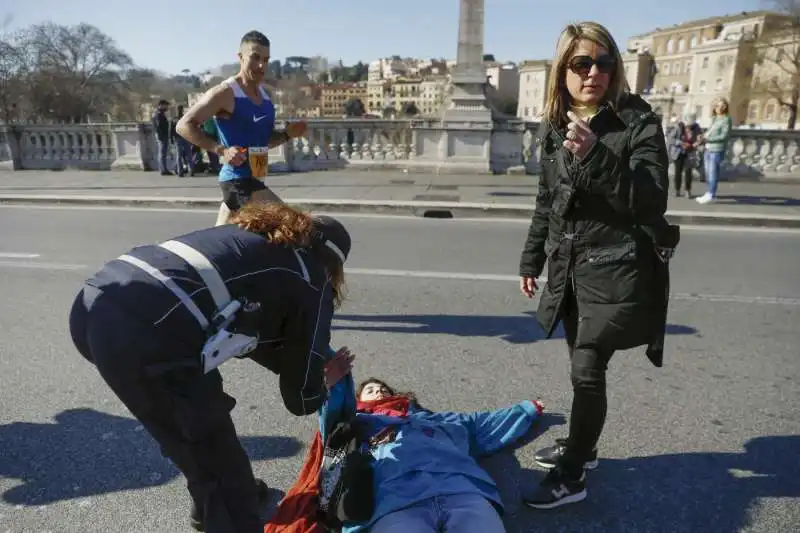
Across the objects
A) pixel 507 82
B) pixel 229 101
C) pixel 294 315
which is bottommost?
pixel 294 315

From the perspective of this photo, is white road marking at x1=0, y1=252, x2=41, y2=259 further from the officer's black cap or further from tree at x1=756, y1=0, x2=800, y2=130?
tree at x1=756, y1=0, x2=800, y2=130

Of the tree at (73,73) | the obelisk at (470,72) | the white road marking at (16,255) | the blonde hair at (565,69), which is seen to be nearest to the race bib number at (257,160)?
the blonde hair at (565,69)

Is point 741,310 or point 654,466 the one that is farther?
point 741,310

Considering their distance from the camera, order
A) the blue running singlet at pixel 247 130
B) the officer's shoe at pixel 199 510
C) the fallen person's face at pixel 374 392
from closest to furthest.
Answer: the officer's shoe at pixel 199 510, the fallen person's face at pixel 374 392, the blue running singlet at pixel 247 130

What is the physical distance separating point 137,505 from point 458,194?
31.2 feet

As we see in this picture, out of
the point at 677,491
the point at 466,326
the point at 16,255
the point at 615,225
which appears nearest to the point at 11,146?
the point at 16,255

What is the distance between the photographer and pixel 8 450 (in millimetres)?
3148

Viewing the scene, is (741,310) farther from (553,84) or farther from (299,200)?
(299,200)

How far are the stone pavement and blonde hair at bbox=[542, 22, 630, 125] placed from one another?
6758mm

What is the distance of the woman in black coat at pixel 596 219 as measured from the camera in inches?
89.1

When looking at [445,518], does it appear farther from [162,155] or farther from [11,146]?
[11,146]

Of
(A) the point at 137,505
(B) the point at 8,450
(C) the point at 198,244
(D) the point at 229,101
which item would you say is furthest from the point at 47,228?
(C) the point at 198,244

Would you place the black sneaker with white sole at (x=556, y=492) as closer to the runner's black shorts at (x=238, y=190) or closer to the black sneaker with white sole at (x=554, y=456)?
the black sneaker with white sole at (x=554, y=456)

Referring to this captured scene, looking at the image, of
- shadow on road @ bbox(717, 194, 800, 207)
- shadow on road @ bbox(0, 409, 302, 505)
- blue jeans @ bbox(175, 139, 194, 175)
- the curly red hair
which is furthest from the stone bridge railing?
the curly red hair
